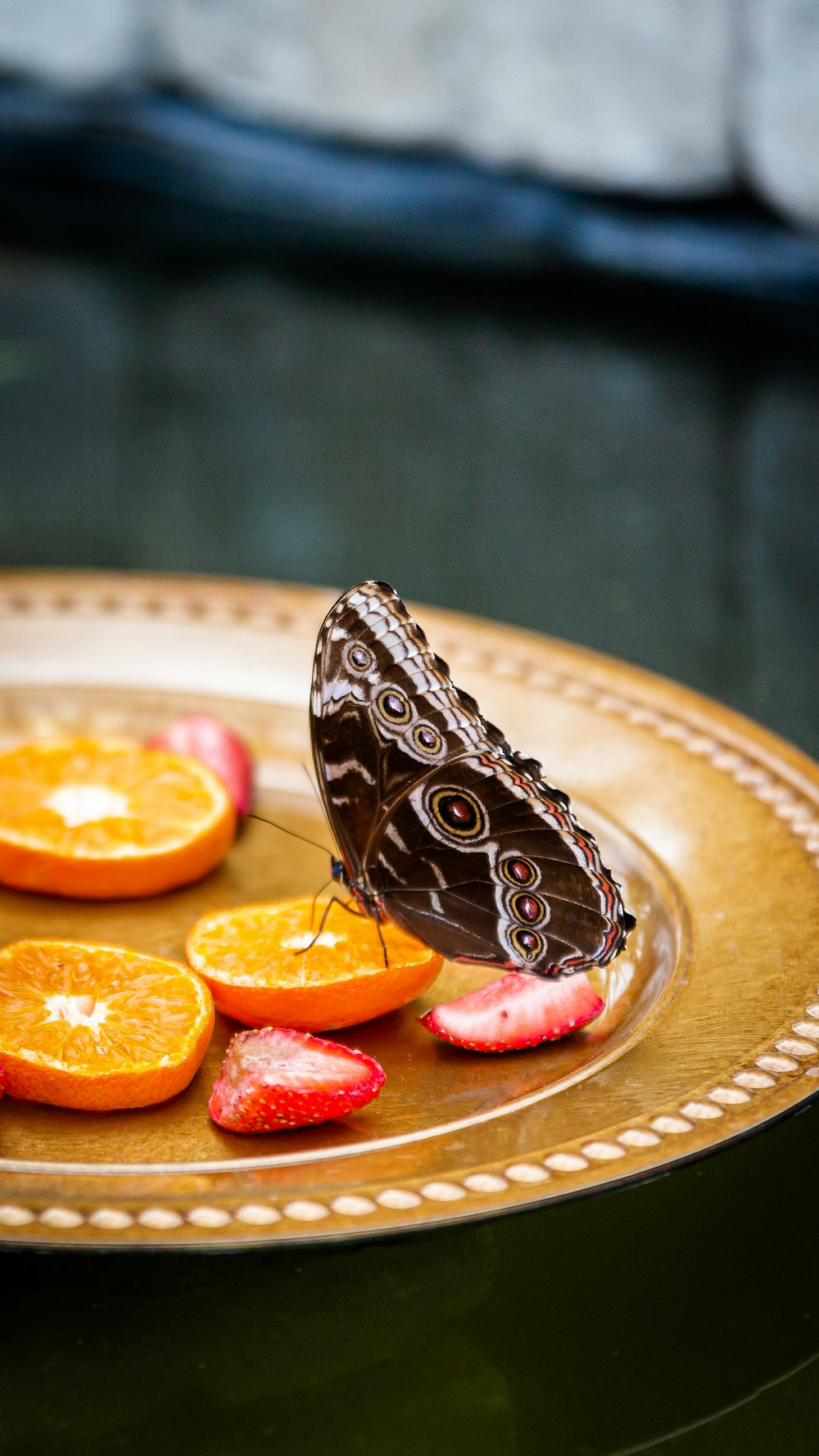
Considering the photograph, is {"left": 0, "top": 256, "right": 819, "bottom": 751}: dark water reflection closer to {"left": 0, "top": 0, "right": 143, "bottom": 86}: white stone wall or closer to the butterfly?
{"left": 0, "top": 0, "right": 143, "bottom": 86}: white stone wall

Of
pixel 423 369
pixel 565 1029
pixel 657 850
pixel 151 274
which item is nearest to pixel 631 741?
pixel 657 850

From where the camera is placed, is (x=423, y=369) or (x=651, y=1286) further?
(x=423, y=369)

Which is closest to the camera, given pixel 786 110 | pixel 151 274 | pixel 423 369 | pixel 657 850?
pixel 657 850

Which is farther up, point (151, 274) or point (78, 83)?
point (78, 83)

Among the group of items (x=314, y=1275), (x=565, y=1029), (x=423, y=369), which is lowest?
(x=314, y=1275)

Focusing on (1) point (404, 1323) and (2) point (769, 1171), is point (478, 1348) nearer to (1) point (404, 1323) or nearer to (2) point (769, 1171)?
(1) point (404, 1323)

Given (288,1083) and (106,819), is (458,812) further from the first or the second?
(106,819)

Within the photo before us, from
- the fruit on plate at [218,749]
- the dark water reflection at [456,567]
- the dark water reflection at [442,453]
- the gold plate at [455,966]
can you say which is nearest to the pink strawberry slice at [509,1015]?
the gold plate at [455,966]

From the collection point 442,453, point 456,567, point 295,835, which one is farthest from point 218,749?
point 442,453
